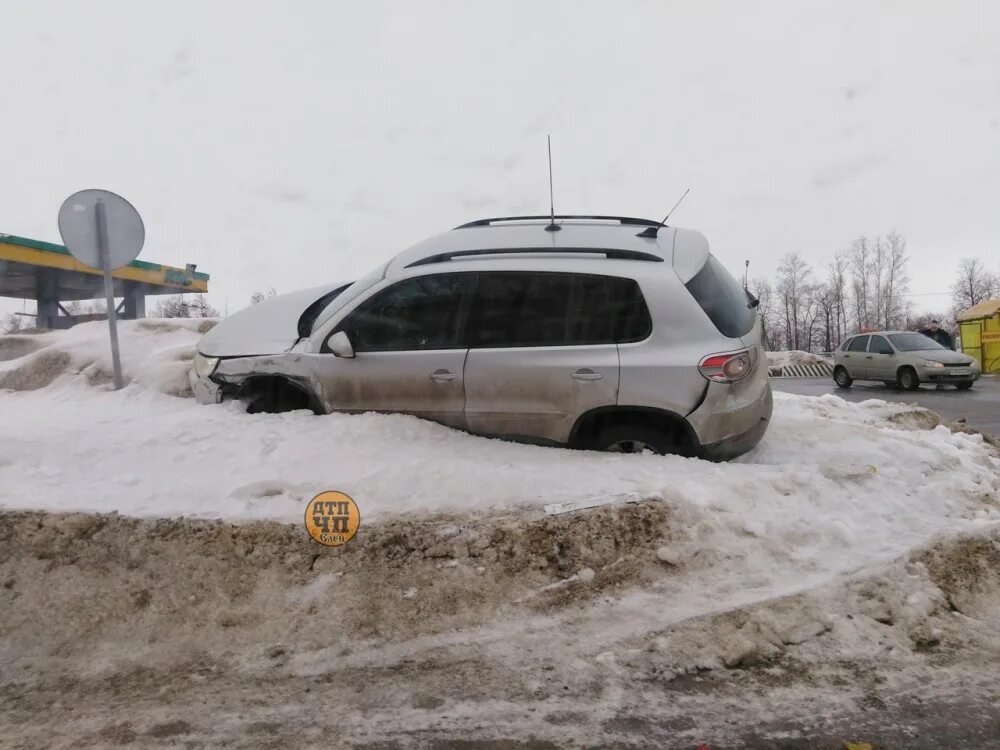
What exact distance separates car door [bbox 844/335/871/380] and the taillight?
579 inches

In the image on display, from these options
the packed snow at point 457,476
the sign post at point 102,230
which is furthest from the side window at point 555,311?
the sign post at point 102,230

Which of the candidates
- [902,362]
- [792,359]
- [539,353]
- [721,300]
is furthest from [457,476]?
[792,359]

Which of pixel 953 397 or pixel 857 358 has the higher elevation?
pixel 857 358

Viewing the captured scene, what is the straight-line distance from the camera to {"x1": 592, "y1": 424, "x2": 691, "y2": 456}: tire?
399 centimetres

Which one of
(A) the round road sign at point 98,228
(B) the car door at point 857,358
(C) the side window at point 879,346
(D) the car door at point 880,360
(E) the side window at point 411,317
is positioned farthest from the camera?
(B) the car door at point 857,358

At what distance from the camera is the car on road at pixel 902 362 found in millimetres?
14320

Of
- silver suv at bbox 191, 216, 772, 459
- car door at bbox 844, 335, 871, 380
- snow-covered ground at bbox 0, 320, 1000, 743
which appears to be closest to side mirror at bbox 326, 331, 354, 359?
silver suv at bbox 191, 216, 772, 459

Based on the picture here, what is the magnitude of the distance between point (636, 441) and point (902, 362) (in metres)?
14.2

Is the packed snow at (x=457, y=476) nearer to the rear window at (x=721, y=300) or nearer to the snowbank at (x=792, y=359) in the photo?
the rear window at (x=721, y=300)

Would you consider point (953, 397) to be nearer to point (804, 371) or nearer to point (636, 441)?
point (636, 441)

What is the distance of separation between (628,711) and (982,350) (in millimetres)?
21447

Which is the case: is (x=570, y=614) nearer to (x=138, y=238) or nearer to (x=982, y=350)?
(x=138, y=238)

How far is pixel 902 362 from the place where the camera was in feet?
49.3

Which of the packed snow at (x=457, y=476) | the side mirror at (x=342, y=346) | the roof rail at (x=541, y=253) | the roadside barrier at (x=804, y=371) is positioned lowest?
the roadside barrier at (x=804, y=371)
